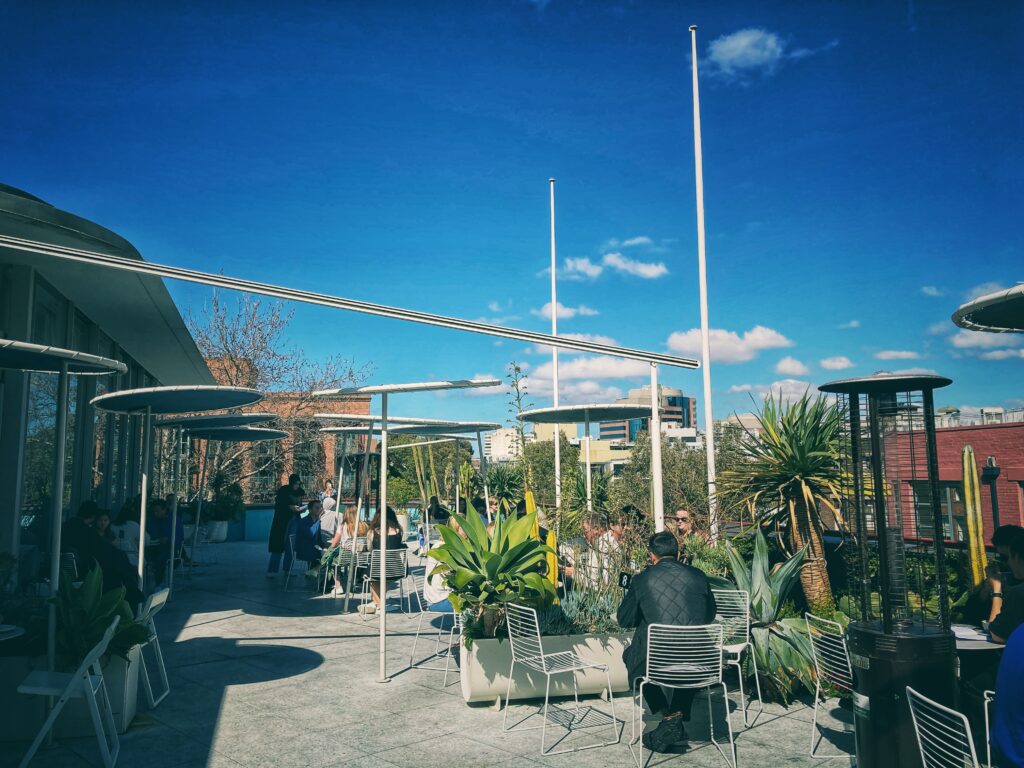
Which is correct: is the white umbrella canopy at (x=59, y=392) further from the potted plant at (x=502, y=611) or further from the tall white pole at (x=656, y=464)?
the tall white pole at (x=656, y=464)

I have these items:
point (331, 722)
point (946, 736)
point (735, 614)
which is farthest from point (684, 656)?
point (331, 722)

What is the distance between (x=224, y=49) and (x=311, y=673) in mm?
9550

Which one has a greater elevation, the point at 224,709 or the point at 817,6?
the point at 817,6

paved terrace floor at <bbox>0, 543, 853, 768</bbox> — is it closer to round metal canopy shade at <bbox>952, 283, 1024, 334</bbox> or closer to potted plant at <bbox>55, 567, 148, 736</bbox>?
potted plant at <bbox>55, 567, 148, 736</bbox>

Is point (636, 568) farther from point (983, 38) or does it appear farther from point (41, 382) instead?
point (983, 38)

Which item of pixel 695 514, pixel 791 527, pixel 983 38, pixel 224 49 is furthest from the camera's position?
pixel 983 38

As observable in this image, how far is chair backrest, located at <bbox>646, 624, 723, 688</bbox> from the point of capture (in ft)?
15.0

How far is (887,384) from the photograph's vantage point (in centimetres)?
421

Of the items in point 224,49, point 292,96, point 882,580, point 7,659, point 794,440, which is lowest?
point 7,659

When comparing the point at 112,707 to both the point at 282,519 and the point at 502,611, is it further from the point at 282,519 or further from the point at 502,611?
the point at 282,519

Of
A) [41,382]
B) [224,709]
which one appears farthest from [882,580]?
[41,382]

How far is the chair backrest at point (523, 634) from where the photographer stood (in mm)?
5230

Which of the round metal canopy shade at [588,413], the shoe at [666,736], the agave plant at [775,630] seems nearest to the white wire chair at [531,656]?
the shoe at [666,736]

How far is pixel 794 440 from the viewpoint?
270 inches
